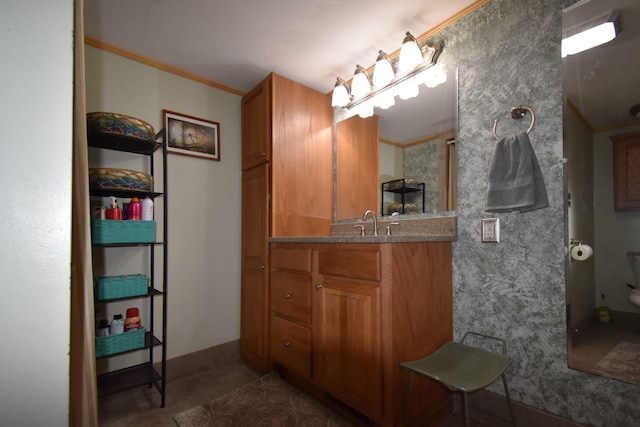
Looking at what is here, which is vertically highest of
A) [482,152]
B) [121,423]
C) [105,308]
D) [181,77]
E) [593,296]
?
[181,77]

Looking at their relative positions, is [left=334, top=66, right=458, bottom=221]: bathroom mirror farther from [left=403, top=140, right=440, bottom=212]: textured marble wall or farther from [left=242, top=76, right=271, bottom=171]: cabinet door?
[left=242, top=76, right=271, bottom=171]: cabinet door

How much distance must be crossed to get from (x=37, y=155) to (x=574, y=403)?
2.02 metres

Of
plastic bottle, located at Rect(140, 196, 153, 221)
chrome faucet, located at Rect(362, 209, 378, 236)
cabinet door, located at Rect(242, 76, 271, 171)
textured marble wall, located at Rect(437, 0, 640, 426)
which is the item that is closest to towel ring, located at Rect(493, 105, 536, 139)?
textured marble wall, located at Rect(437, 0, 640, 426)

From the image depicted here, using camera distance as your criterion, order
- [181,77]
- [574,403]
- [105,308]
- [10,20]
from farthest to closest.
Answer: [181,77] → [105,308] → [574,403] → [10,20]

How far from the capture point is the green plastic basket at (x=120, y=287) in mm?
1544

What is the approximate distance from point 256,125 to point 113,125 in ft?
3.17

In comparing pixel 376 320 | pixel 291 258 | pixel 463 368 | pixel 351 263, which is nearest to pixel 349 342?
pixel 376 320

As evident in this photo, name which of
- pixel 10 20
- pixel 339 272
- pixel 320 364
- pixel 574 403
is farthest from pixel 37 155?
pixel 574 403

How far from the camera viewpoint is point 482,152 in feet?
4.97

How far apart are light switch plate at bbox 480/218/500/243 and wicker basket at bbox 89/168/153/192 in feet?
6.50

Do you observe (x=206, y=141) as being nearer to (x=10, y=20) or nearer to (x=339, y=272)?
(x=339, y=272)

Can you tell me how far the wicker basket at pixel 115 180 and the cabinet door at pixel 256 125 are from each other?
2.69 ft

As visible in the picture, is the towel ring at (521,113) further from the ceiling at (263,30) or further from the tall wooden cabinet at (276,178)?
the tall wooden cabinet at (276,178)

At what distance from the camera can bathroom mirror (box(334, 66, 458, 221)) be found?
166cm
